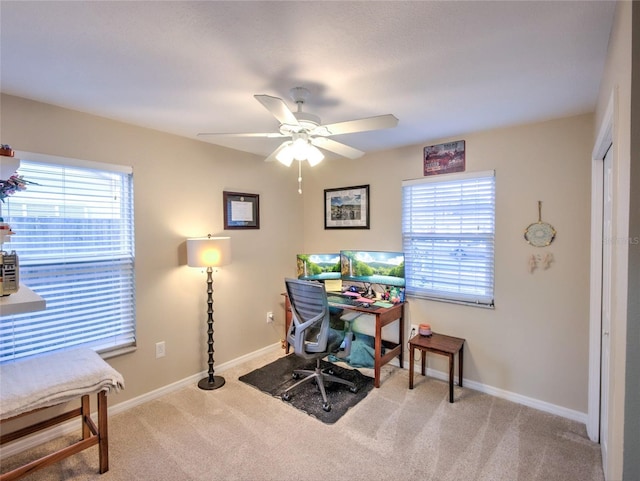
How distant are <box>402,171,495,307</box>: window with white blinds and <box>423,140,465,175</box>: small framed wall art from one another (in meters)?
0.08

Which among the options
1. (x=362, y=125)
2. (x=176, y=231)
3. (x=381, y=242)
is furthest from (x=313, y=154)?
(x=381, y=242)

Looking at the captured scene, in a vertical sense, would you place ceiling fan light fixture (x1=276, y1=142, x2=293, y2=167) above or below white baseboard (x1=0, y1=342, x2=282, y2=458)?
above

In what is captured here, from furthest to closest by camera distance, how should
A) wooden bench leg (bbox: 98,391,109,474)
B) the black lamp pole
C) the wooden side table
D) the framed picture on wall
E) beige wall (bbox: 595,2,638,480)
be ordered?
the framed picture on wall < the black lamp pole < the wooden side table < wooden bench leg (bbox: 98,391,109,474) < beige wall (bbox: 595,2,638,480)

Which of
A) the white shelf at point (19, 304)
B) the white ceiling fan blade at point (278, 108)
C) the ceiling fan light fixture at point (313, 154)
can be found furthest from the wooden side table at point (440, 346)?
the white shelf at point (19, 304)

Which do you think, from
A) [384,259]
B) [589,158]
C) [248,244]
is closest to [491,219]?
[589,158]

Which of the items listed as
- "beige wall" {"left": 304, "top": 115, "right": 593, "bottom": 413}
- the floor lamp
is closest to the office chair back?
the floor lamp

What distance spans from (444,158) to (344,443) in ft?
8.36

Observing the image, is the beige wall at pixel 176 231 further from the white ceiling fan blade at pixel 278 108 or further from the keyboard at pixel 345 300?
the white ceiling fan blade at pixel 278 108

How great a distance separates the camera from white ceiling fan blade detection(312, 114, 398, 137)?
5.44 feet

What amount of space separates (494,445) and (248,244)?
2.77 m

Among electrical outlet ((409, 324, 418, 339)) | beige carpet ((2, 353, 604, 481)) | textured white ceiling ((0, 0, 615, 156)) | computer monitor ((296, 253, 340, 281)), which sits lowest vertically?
beige carpet ((2, 353, 604, 481))

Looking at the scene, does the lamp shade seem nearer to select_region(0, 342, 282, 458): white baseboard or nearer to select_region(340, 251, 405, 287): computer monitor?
select_region(0, 342, 282, 458): white baseboard

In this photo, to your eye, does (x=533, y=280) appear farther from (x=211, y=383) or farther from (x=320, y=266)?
(x=211, y=383)

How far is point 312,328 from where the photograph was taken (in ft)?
9.07
